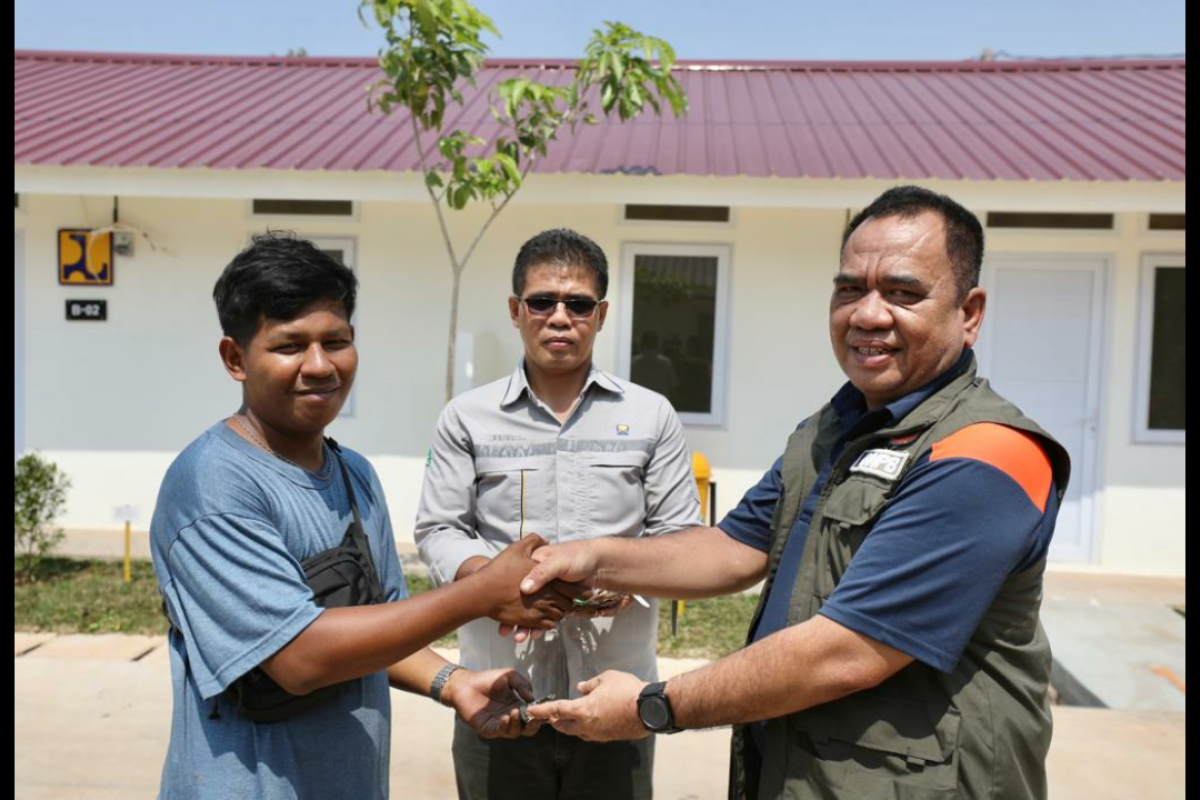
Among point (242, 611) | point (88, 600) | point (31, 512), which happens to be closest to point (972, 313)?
point (242, 611)

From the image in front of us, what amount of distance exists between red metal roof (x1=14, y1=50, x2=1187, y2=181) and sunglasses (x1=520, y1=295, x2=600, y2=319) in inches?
153

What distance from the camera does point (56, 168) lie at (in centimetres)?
660

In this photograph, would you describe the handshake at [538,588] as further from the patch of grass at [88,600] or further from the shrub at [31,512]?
the shrub at [31,512]

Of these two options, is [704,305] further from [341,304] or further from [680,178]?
[341,304]

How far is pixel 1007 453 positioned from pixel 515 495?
1.38m

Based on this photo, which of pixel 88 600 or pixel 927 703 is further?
pixel 88 600

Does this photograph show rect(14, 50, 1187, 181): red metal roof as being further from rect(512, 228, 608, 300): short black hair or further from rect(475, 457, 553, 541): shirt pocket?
rect(475, 457, 553, 541): shirt pocket

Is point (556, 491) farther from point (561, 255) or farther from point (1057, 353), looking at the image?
point (1057, 353)

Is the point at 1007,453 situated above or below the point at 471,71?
below

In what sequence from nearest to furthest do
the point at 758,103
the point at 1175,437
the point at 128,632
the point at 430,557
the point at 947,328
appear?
the point at 947,328 → the point at 430,557 → the point at 128,632 → the point at 1175,437 → the point at 758,103

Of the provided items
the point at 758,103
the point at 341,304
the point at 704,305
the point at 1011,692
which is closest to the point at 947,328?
the point at 1011,692

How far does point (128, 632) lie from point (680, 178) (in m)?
4.37

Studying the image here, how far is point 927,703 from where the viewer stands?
1.59 meters

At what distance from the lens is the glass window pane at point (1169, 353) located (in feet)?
22.2
